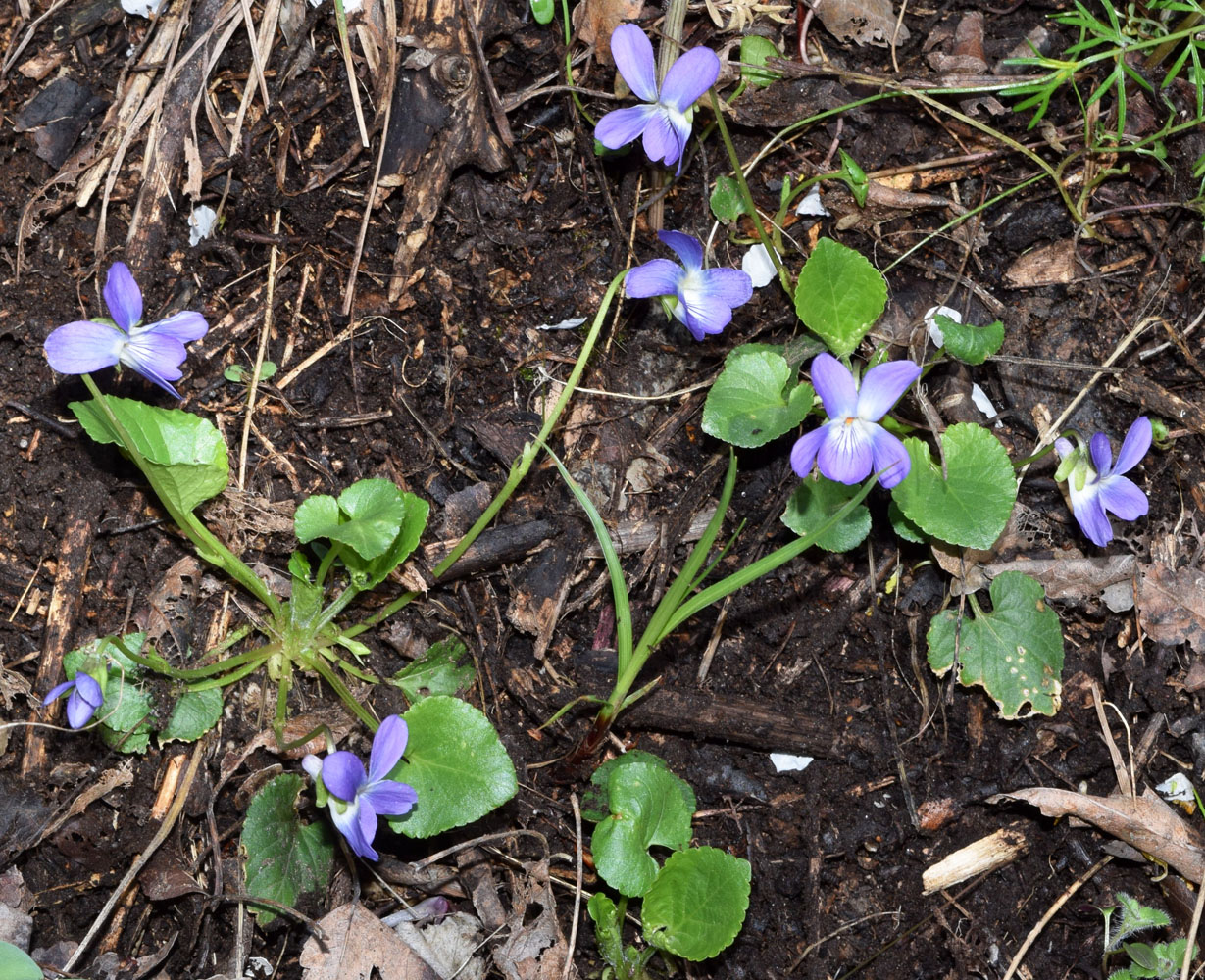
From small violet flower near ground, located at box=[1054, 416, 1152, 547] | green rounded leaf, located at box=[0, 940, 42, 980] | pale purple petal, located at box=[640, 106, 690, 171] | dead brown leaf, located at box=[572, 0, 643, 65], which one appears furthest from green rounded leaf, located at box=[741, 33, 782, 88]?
green rounded leaf, located at box=[0, 940, 42, 980]

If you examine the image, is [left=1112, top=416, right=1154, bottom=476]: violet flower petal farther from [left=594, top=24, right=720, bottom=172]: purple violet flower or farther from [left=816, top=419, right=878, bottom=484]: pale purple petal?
[left=594, top=24, right=720, bottom=172]: purple violet flower

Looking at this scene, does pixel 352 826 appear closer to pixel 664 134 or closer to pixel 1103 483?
pixel 664 134

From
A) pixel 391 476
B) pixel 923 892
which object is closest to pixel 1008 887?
pixel 923 892

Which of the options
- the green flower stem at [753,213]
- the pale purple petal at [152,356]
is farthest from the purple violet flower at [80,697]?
the green flower stem at [753,213]

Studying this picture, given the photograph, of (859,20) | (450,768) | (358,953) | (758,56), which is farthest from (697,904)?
(859,20)

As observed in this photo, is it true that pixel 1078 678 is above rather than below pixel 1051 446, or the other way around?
below

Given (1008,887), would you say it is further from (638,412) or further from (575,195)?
(575,195)

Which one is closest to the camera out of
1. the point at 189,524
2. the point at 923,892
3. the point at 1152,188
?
the point at 189,524
